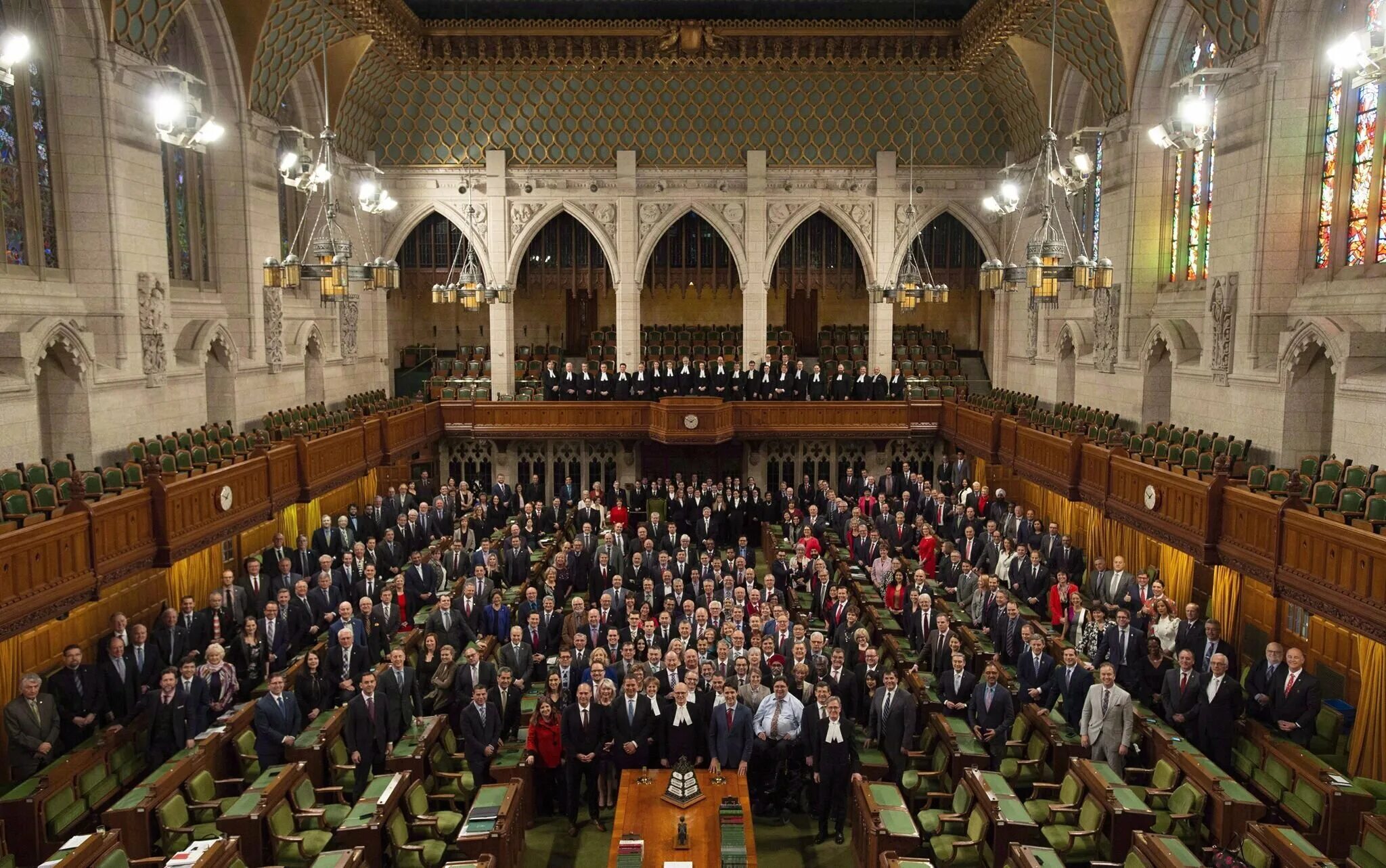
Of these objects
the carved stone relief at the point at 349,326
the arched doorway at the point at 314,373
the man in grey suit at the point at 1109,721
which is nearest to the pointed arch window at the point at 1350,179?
the man in grey suit at the point at 1109,721

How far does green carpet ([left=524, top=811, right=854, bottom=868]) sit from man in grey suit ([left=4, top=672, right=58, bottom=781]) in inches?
183

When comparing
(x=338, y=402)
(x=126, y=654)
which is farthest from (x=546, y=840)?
(x=338, y=402)

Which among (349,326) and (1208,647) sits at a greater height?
(349,326)

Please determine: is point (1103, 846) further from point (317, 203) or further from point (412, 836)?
point (317, 203)

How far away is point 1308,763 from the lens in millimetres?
8500

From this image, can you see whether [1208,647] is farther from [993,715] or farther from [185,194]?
[185,194]

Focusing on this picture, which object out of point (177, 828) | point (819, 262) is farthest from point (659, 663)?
point (819, 262)

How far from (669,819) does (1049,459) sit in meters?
11.2

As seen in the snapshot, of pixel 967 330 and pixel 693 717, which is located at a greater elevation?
pixel 967 330

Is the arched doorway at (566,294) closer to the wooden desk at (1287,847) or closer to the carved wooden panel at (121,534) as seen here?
the carved wooden panel at (121,534)

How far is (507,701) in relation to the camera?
10.1 metres

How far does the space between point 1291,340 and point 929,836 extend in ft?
32.1

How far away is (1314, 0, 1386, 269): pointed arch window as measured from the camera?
1306 centimetres

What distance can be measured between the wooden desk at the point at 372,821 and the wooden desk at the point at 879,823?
2.61 m
